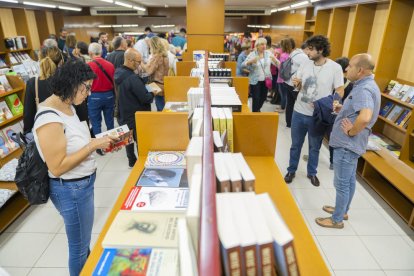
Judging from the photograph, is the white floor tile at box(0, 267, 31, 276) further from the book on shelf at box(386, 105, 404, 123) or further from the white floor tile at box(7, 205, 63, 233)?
the book on shelf at box(386, 105, 404, 123)

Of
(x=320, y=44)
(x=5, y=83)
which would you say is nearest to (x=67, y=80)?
(x=320, y=44)

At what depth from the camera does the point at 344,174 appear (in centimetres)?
263

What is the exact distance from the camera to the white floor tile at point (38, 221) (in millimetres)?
2951

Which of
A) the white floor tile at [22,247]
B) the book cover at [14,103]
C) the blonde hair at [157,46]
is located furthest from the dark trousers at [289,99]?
the book cover at [14,103]

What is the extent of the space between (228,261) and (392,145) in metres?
4.49

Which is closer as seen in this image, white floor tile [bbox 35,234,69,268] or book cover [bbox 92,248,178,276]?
book cover [bbox 92,248,178,276]

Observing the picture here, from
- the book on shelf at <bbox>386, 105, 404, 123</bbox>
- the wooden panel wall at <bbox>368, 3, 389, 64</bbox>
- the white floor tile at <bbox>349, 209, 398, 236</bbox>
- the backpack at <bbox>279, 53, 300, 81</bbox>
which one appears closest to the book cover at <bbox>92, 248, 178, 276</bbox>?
the white floor tile at <bbox>349, 209, 398, 236</bbox>

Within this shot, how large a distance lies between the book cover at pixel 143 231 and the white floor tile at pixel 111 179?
8.05 ft

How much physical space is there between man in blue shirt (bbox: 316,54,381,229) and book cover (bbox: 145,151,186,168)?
4.67 ft

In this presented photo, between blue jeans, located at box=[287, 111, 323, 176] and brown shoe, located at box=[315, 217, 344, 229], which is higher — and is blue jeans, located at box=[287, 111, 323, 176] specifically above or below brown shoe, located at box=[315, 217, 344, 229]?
above

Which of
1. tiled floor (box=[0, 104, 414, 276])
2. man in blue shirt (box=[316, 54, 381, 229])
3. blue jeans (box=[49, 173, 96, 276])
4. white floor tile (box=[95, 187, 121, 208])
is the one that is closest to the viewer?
blue jeans (box=[49, 173, 96, 276])

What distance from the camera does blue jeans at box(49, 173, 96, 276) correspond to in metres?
1.80

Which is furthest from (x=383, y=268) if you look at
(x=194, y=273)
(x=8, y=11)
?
(x=8, y=11)

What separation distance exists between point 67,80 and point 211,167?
3.77 ft
